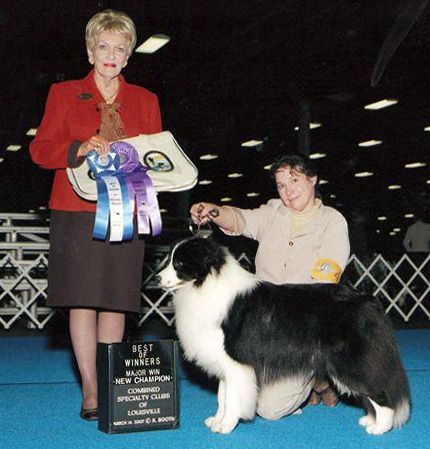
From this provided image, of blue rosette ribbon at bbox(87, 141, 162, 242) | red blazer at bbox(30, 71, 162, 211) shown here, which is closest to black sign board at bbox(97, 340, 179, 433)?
blue rosette ribbon at bbox(87, 141, 162, 242)

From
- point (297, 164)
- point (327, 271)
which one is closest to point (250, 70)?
point (297, 164)

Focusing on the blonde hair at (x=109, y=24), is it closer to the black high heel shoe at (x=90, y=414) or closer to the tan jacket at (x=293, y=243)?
the tan jacket at (x=293, y=243)

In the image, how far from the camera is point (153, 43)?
9562 mm

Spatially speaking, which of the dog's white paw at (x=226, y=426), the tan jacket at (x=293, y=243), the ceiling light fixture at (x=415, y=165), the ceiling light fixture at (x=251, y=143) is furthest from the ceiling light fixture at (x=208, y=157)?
the dog's white paw at (x=226, y=426)

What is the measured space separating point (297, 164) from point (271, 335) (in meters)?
0.89

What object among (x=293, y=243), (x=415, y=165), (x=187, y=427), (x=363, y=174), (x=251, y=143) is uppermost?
(x=251, y=143)

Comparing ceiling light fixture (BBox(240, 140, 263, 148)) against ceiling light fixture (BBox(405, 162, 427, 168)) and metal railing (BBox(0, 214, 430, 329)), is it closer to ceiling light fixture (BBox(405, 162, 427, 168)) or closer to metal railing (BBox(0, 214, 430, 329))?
ceiling light fixture (BBox(405, 162, 427, 168))

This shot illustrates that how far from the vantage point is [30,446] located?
8.90 feet

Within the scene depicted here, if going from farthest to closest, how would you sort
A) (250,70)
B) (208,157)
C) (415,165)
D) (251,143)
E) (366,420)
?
(415,165) < (208,157) < (251,143) < (250,70) < (366,420)

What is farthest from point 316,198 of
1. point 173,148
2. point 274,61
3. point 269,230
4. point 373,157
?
point 373,157

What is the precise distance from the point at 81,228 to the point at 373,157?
16918 millimetres

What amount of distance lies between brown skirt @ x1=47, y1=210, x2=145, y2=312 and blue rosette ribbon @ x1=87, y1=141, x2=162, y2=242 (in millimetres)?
101

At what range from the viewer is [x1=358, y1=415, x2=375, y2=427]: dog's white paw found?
3126 millimetres

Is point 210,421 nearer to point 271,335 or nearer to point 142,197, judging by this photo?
point 271,335
